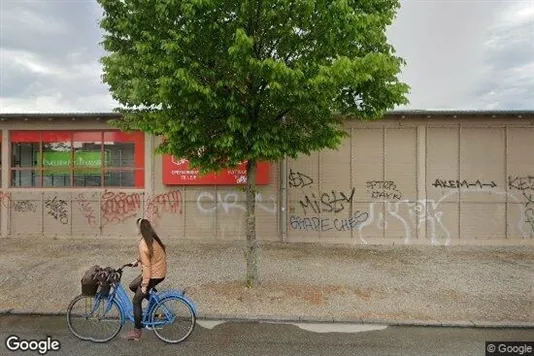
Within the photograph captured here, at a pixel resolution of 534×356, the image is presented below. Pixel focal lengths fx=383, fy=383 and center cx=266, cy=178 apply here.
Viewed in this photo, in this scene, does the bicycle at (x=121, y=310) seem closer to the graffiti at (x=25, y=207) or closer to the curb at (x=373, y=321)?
the curb at (x=373, y=321)

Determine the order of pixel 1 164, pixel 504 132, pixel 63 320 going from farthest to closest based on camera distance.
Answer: pixel 1 164 → pixel 504 132 → pixel 63 320

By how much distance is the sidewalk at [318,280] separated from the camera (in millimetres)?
6047

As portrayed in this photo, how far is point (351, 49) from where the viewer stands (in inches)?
247

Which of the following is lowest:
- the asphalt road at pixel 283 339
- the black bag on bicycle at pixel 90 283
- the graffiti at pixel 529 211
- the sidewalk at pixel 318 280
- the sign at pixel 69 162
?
the asphalt road at pixel 283 339

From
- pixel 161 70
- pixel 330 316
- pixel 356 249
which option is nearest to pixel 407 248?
pixel 356 249

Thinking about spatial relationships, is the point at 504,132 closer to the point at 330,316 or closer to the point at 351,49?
the point at 351,49

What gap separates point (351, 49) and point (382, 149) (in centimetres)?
596

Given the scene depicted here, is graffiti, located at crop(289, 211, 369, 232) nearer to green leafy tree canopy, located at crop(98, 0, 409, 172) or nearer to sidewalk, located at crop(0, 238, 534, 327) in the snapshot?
sidewalk, located at crop(0, 238, 534, 327)

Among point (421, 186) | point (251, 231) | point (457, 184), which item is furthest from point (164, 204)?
point (457, 184)

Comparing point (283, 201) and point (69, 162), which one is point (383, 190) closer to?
point (283, 201)

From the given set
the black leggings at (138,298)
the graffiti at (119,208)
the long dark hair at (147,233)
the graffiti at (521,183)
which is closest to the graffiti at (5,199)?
the graffiti at (119,208)

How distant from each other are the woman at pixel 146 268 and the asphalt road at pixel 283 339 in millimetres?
331

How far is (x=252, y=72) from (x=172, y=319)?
3.75 m

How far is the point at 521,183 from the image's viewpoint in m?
11.5
